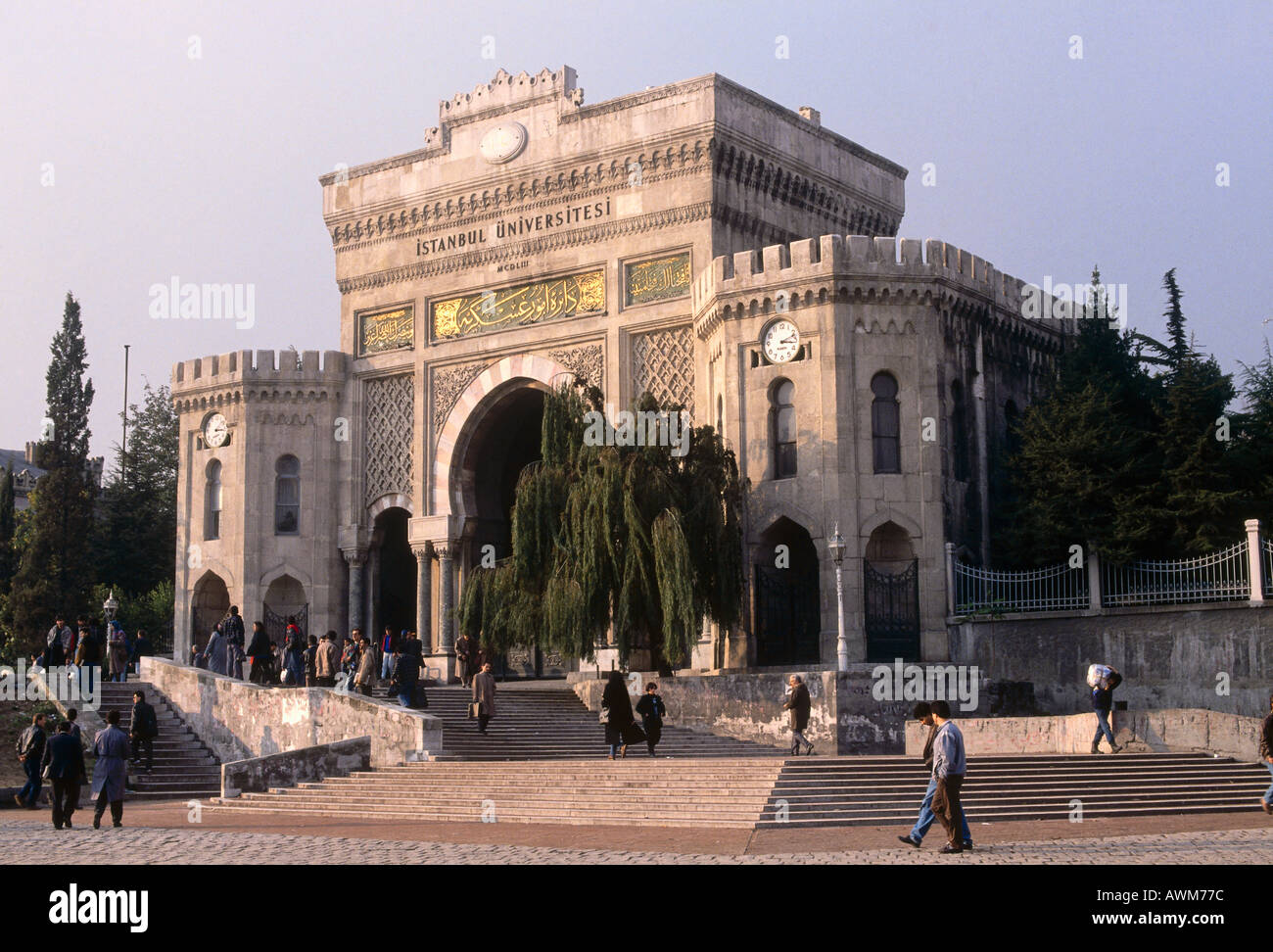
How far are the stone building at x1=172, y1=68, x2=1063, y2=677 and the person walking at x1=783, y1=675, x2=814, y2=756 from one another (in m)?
4.01

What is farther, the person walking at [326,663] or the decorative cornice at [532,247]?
the decorative cornice at [532,247]

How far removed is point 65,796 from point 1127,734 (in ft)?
42.4

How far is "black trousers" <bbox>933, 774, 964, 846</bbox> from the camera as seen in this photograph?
1327cm

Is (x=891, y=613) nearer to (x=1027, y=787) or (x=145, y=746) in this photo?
(x=1027, y=787)

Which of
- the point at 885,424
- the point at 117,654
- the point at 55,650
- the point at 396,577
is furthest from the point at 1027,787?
the point at 396,577

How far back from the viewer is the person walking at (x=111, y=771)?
59.2 ft

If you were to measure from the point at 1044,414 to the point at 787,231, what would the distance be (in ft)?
24.0

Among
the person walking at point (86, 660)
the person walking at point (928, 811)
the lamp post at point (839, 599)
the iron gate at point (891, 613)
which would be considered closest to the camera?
the person walking at point (928, 811)

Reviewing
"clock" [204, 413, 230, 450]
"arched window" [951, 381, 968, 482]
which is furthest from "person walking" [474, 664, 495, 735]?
"clock" [204, 413, 230, 450]

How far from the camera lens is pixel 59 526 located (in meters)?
44.6

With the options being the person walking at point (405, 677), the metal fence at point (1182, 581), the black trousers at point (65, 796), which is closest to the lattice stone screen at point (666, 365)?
the person walking at point (405, 677)

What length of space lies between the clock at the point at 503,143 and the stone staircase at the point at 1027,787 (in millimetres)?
18025

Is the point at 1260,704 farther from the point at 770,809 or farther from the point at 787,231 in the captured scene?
the point at 787,231

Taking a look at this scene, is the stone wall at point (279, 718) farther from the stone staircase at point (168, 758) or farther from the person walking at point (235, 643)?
the person walking at point (235, 643)
